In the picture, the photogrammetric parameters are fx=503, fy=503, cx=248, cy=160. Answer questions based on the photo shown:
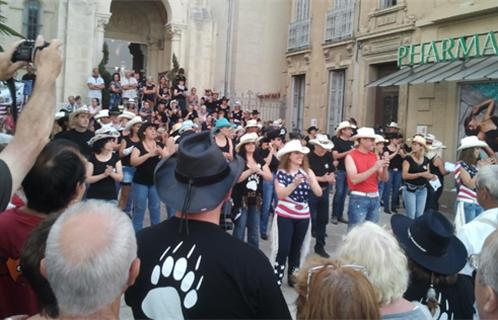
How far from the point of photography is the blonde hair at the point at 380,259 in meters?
2.30

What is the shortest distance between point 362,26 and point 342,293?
58.1 feet

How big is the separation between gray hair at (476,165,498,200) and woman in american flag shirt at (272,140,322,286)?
7.24ft

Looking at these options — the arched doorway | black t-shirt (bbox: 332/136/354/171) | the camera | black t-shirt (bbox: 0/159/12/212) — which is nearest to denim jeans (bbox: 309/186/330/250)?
black t-shirt (bbox: 332/136/354/171)

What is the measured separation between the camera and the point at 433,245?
2.87m

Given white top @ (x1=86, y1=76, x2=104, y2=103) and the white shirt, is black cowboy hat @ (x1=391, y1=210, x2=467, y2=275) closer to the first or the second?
the white shirt

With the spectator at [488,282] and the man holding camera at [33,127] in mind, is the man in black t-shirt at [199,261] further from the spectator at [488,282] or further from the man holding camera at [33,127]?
the spectator at [488,282]

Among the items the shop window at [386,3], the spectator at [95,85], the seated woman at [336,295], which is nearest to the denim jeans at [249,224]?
the seated woman at [336,295]

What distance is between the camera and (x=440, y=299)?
2881 millimetres

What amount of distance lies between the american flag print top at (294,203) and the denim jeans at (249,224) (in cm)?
129

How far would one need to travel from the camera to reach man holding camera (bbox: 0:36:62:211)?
1997 mm

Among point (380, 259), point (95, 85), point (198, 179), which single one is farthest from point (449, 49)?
point (198, 179)

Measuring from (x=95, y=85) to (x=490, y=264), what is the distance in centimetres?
1729

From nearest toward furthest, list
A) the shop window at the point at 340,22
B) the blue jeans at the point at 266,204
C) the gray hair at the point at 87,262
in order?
the gray hair at the point at 87,262 → the blue jeans at the point at 266,204 → the shop window at the point at 340,22

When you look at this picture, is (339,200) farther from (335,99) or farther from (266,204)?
(335,99)
